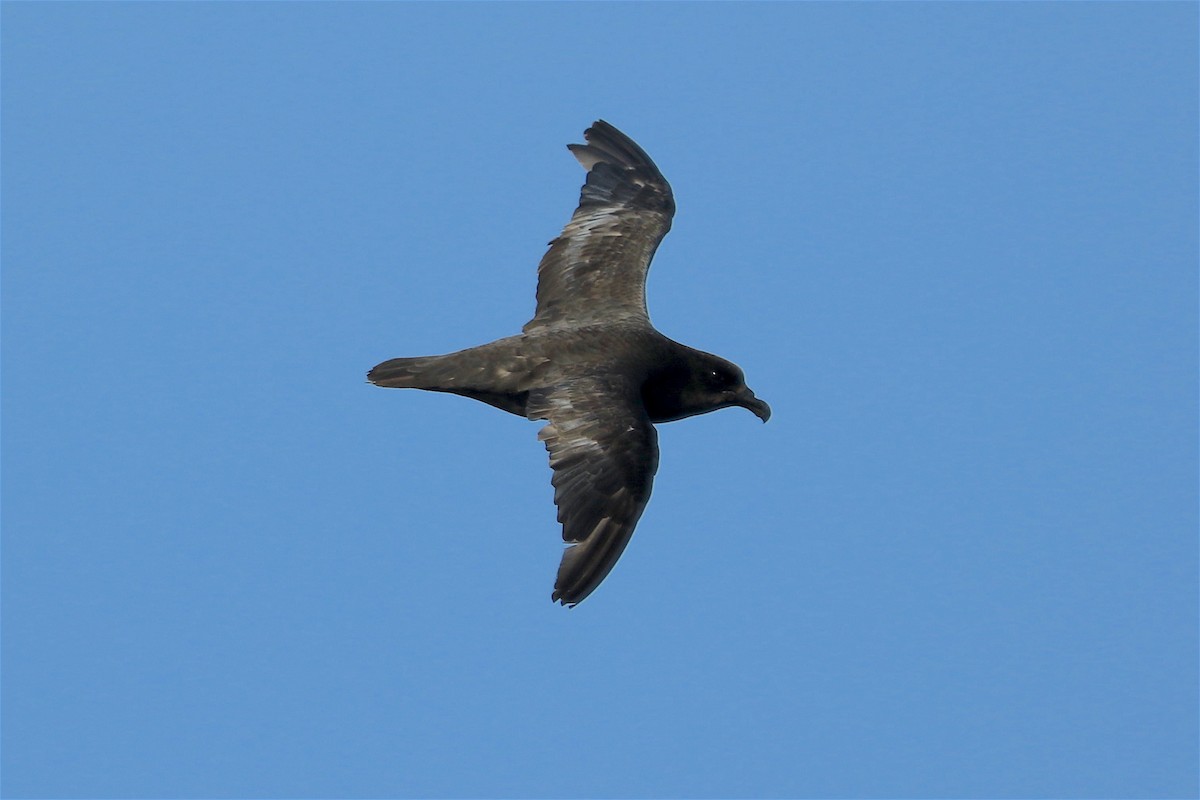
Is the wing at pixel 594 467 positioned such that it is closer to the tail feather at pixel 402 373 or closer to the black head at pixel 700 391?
the black head at pixel 700 391

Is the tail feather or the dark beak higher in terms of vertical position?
the dark beak

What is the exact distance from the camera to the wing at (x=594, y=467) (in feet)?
38.7

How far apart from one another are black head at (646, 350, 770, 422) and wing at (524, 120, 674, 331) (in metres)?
0.77

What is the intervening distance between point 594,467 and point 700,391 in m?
1.78

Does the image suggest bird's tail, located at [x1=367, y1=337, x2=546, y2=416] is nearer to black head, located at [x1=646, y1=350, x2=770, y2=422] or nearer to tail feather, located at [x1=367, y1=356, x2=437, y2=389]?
tail feather, located at [x1=367, y1=356, x2=437, y2=389]

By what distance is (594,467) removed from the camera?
12195 millimetres

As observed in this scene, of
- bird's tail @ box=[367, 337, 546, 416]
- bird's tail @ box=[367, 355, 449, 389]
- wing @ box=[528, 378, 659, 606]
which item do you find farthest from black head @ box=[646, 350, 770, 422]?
bird's tail @ box=[367, 355, 449, 389]

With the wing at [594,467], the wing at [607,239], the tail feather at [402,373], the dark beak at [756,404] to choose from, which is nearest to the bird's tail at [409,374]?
the tail feather at [402,373]

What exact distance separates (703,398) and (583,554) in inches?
93.2

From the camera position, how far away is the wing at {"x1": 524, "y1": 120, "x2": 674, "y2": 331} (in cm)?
1428

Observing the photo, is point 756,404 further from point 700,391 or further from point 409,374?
point 409,374

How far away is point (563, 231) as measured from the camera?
1509 centimetres

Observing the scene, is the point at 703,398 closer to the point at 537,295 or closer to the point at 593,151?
the point at 537,295

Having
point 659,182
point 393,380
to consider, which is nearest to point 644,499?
point 393,380
